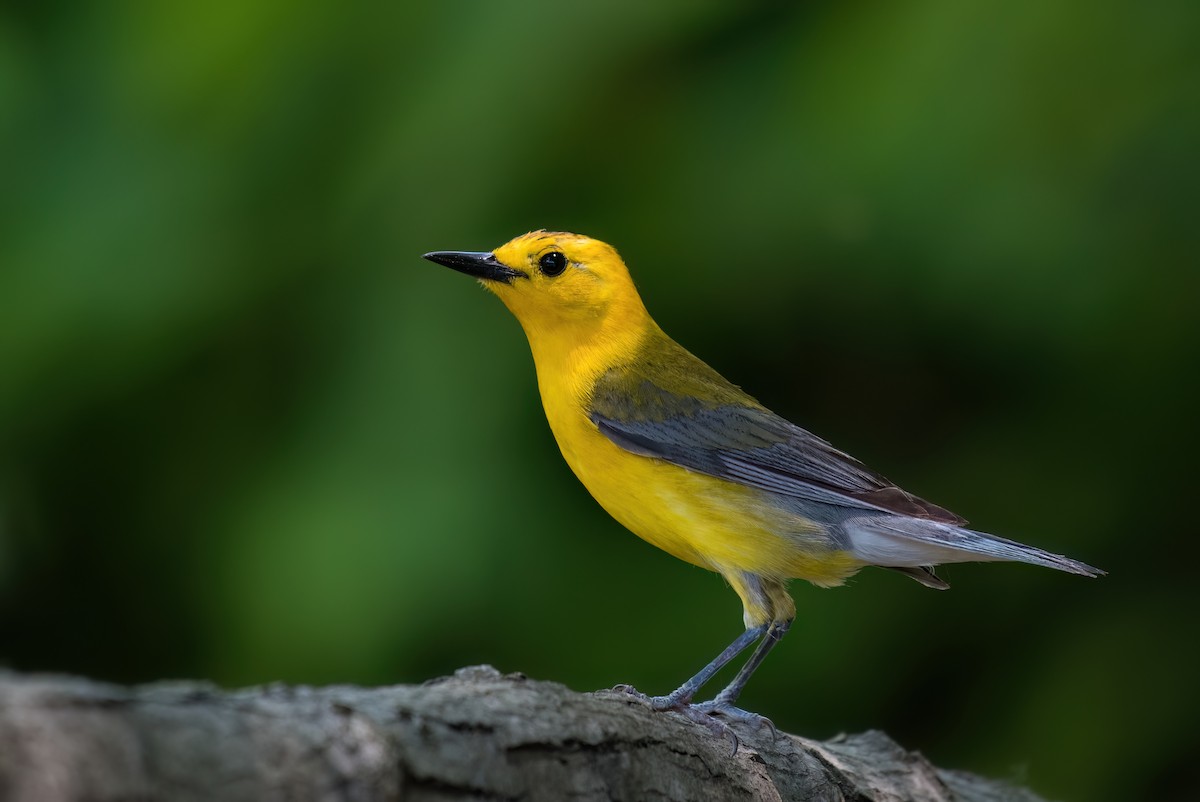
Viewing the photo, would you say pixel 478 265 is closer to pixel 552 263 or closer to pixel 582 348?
pixel 552 263

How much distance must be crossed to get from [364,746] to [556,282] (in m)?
2.65

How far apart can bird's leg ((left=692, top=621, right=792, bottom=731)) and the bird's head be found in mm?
1188

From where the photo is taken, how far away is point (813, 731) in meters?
4.71

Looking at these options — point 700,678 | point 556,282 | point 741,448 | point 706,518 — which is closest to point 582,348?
point 556,282

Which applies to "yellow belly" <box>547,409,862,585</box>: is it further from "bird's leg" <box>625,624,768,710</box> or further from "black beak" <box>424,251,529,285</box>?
"black beak" <box>424,251,529,285</box>

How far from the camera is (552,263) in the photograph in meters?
4.35

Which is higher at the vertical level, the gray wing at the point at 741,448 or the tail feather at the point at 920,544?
the gray wing at the point at 741,448

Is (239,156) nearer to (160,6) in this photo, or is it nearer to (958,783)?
(160,6)

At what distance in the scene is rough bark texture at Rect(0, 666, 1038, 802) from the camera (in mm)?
1562

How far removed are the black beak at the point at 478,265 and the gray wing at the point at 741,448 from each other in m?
0.48

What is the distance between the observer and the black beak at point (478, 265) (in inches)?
162

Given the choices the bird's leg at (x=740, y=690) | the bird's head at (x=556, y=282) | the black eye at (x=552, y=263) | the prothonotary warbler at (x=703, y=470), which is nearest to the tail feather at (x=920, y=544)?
the prothonotary warbler at (x=703, y=470)

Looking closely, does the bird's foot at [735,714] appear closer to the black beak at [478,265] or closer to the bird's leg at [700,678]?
the bird's leg at [700,678]

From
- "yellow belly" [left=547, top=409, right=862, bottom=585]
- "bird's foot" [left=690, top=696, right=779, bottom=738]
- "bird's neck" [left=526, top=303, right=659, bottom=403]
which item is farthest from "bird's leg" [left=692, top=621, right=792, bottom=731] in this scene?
"bird's neck" [left=526, top=303, right=659, bottom=403]
